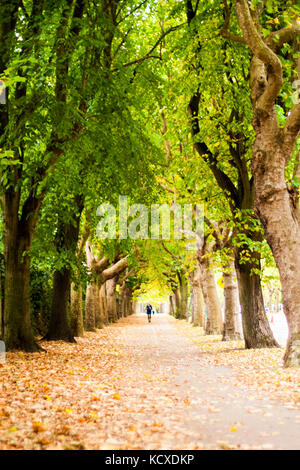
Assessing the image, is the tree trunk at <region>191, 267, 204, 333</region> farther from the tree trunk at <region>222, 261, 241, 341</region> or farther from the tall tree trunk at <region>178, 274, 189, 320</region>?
the tree trunk at <region>222, 261, 241, 341</region>

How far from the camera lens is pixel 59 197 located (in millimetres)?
13664

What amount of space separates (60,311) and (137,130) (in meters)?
8.87

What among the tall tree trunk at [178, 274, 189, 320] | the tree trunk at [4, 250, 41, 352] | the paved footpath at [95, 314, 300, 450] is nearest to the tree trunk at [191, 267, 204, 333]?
the tall tree trunk at [178, 274, 189, 320]

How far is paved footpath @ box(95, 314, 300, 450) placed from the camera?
461 centimetres

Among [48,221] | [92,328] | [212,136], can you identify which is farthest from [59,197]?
[92,328]

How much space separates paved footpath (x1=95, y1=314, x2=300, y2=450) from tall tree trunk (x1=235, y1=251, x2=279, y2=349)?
4.28 meters

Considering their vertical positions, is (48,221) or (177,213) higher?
(177,213)

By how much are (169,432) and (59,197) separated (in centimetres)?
976

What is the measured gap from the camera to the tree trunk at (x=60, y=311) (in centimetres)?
1753

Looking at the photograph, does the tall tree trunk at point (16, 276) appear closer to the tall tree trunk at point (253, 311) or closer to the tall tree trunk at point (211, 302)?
the tall tree trunk at point (253, 311)

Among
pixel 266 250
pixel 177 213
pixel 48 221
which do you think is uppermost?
pixel 177 213

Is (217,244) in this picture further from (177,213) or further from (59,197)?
(59,197)

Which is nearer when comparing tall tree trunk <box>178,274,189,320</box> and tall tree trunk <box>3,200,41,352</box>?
tall tree trunk <box>3,200,41,352</box>

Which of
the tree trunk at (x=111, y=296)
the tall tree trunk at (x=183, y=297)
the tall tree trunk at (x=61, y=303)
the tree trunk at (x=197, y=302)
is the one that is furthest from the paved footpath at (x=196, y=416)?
the tall tree trunk at (x=183, y=297)
